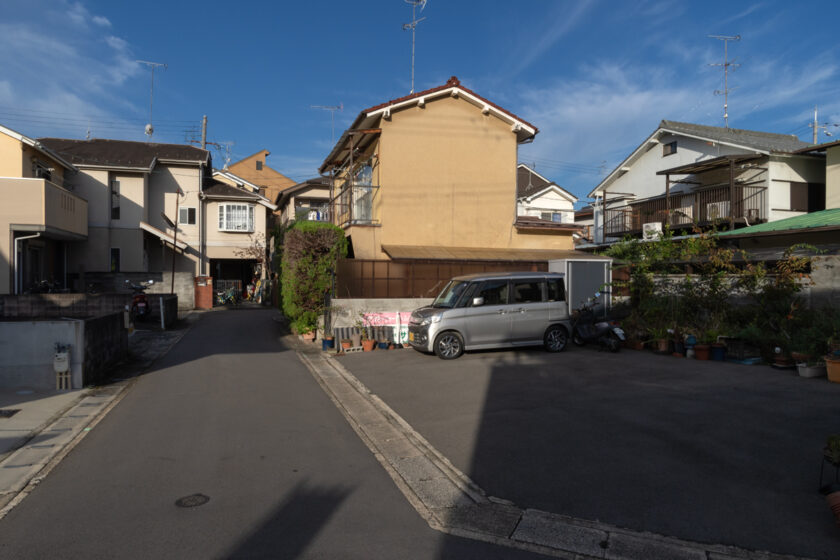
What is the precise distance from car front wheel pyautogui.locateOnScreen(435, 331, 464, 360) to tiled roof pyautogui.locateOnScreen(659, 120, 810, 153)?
19.3 metres

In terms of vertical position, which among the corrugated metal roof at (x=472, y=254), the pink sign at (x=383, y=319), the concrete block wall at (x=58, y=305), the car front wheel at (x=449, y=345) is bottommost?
the car front wheel at (x=449, y=345)

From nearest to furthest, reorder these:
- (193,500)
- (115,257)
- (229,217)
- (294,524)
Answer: (294,524) → (193,500) → (115,257) → (229,217)

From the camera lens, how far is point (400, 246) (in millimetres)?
18562

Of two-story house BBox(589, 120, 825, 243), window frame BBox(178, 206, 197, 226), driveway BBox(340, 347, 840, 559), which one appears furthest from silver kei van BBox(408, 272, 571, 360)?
window frame BBox(178, 206, 197, 226)

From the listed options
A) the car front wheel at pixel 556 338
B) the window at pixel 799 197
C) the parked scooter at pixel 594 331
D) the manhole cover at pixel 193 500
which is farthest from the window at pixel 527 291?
the window at pixel 799 197

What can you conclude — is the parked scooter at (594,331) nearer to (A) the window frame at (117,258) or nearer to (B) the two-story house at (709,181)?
(B) the two-story house at (709,181)

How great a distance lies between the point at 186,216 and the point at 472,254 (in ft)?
61.9

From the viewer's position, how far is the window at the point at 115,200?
26.6 metres

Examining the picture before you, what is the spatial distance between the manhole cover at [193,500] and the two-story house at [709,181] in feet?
55.4

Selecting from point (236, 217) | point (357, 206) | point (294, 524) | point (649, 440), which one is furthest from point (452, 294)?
point (236, 217)

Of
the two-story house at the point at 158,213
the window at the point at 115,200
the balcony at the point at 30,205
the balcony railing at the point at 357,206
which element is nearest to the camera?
the balcony at the point at 30,205

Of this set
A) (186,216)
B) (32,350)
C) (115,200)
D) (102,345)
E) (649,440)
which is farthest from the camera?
(186,216)

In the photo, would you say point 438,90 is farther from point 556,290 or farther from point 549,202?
point 549,202

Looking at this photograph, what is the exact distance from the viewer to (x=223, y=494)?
185 inches
